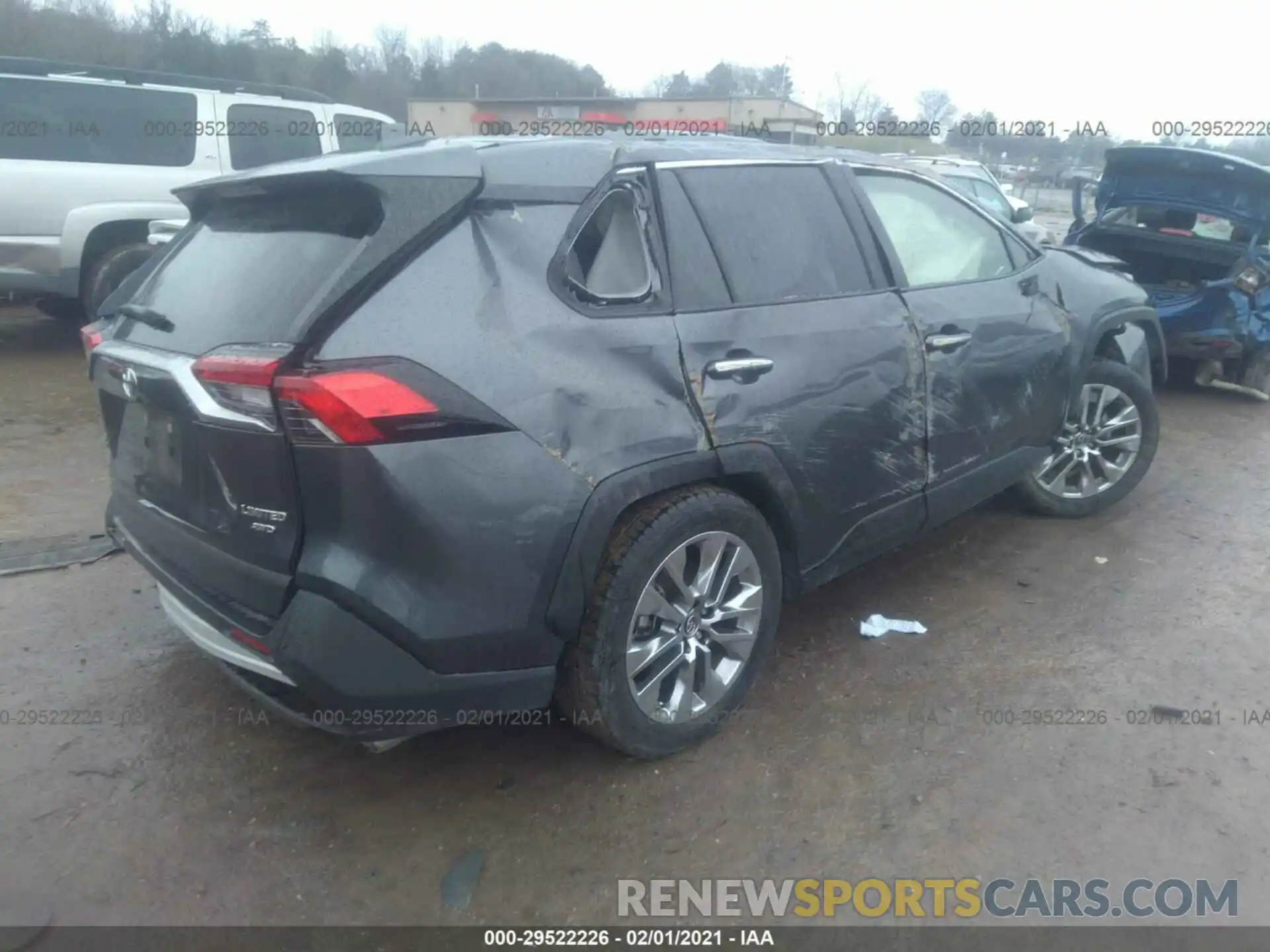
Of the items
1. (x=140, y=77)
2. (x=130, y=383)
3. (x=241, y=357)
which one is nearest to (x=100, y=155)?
(x=140, y=77)

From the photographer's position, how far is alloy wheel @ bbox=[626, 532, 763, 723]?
9.05 ft

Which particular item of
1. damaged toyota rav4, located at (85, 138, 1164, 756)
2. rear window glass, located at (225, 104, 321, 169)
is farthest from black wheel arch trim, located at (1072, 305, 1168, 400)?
rear window glass, located at (225, 104, 321, 169)

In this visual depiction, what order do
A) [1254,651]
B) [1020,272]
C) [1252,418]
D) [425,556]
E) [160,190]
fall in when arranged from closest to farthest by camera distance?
[425,556] < [1254,651] < [1020,272] < [1252,418] < [160,190]

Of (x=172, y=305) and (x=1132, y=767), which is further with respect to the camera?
Answer: (x=1132, y=767)

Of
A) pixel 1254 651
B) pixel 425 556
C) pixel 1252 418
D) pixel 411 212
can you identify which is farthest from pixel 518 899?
pixel 1252 418

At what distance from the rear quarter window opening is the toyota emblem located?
3.97 ft

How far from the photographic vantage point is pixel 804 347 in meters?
3.04

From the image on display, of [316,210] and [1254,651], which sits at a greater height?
[316,210]

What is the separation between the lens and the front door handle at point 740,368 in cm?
279

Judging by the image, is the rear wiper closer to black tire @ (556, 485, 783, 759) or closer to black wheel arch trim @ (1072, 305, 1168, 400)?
black tire @ (556, 485, 783, 759)

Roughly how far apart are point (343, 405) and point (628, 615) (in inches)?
38.1

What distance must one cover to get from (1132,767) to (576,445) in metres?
1.98

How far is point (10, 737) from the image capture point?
304 cm

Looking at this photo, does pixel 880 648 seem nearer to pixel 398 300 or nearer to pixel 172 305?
pixel 398 300
